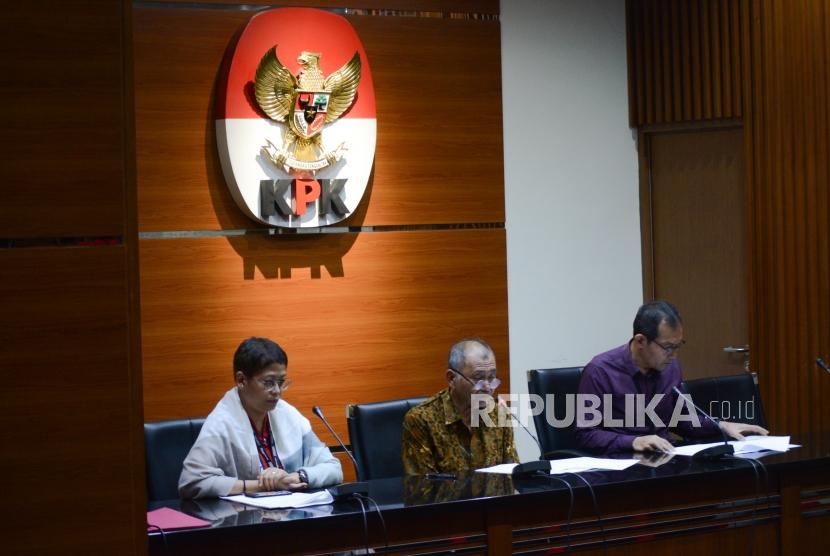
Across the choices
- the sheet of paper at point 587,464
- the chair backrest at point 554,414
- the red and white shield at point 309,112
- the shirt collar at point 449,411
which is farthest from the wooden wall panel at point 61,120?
the red and white shield at point 309,112

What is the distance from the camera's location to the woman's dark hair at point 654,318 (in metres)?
4.20

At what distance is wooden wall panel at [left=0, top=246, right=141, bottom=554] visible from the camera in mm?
2406

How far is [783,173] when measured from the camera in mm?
5703

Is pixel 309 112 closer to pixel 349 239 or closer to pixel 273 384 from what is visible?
pixel 349 239

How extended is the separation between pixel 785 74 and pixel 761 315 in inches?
49.5

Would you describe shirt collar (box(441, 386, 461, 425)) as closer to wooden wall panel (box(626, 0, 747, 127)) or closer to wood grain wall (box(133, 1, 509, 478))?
wood grain wall (box(133, 1, 509, 478))

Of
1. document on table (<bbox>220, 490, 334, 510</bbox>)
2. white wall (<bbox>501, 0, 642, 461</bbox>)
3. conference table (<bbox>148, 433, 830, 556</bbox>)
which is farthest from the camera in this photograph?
white wall (<bbox>501, 0, 642, 461</bbox>)

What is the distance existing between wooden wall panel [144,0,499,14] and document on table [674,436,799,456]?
2642 mm

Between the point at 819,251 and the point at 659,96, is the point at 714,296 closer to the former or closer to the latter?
the point at 819,251

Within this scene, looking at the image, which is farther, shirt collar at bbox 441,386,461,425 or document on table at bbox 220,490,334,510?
shirt collar at bbox 441,386,461,425

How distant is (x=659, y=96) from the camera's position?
6117mm

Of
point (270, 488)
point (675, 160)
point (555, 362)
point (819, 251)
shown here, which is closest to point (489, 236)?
point (555, 362)

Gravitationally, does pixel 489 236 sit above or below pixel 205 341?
above

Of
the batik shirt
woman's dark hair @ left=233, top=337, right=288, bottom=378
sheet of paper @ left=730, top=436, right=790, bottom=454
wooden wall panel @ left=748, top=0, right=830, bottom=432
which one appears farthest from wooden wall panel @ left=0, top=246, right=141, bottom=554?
wooden wall panel @ left=748, top=0, right=830, bottom=432
